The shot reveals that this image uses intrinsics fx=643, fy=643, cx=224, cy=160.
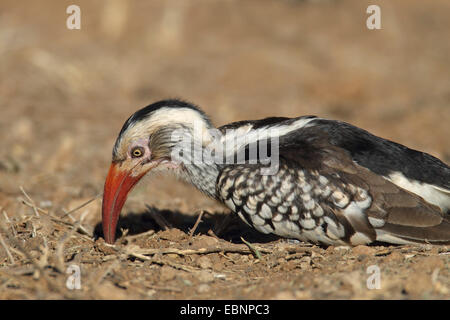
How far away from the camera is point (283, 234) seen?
5.14 metres

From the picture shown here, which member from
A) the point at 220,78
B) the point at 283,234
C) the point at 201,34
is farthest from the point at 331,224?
the point at 201,34

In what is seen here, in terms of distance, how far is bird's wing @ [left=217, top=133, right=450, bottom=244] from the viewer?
486 centimetres

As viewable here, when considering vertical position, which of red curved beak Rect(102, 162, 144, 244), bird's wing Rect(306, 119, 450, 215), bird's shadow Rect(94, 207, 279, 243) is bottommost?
bird's shadow Rect(94, 207, 279, 243)

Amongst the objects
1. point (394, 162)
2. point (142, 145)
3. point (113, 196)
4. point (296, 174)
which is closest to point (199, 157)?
point (142, 145)

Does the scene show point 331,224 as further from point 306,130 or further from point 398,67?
point 398,67

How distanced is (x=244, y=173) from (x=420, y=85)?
946 centimetres

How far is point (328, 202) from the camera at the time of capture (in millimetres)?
4938

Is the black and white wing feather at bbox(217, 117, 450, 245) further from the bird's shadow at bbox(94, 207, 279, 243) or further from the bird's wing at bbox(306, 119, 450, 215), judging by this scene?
the bird's shadow at bbox(94, 207, 279, 243)

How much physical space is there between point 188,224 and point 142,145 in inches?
44.6

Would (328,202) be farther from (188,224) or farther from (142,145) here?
(188,224)

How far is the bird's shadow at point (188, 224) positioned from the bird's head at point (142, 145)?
1.18 ft

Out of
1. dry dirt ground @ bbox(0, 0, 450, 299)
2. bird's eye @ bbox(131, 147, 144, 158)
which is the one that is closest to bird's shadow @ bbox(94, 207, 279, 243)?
dry dirt ground @ bbox(0, 0, 450, 299)

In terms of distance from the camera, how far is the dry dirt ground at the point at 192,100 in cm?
438

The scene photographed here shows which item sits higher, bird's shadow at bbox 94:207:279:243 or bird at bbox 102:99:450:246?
bird at bbox 102:99:450:246
